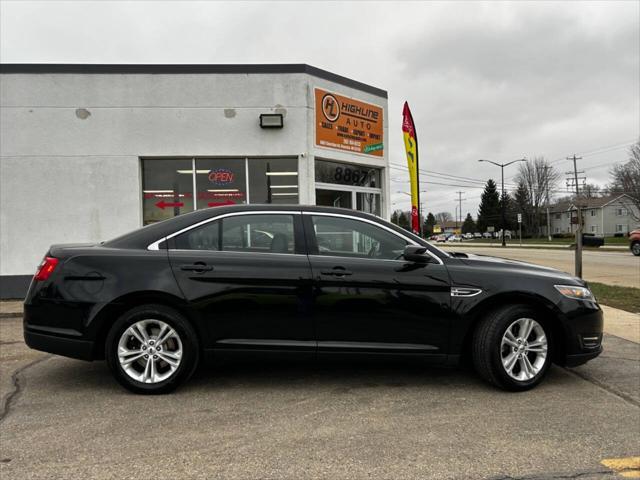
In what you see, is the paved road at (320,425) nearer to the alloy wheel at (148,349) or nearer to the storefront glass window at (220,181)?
the alloy wheel at (148,349)

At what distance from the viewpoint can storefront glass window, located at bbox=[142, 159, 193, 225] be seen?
9531mm

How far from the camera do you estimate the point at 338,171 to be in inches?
420

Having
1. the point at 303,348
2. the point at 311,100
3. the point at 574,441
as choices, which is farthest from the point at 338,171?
the point at 574,441

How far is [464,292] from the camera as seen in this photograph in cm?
393

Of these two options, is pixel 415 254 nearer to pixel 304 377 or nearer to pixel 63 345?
pixel 304 377

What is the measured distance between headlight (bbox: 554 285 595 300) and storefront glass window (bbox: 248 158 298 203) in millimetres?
6516

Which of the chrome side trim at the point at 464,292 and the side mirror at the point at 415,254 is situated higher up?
the side mirror at the point at 415,254

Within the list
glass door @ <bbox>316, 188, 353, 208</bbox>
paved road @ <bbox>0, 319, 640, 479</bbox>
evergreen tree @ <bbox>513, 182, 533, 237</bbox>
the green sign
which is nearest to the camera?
paved road @ <bbox>0, 319, 640, 479</bbox>

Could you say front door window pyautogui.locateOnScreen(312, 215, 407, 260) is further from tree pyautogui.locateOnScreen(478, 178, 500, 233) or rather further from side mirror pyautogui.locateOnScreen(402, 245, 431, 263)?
tree pyautogui.locateOnScreen(478, 178, 500, 233)

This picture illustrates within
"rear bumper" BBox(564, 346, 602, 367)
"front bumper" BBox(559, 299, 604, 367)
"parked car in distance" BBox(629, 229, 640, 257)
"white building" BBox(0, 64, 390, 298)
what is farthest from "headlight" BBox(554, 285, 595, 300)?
"parked car in distance" BBox(629, 229, 640, 257)

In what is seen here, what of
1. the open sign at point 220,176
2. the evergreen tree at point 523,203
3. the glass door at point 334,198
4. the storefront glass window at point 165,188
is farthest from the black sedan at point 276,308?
the evergreen tree at point 523,203

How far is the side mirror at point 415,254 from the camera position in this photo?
12.7 feet

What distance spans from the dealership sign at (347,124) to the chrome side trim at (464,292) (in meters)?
6.56

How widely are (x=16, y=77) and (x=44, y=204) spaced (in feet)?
8.26
